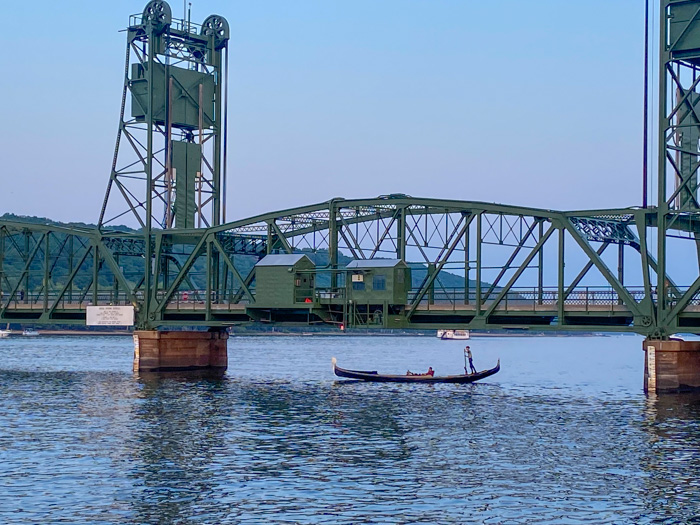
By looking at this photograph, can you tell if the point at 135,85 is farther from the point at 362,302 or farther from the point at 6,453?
the point at 6,453

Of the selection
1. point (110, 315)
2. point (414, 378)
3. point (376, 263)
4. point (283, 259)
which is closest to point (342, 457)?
point (376, 263)

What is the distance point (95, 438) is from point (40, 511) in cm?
1657

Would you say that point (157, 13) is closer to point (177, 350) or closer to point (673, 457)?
point (177, 350)

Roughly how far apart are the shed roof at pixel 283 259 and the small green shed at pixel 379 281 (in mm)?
4792

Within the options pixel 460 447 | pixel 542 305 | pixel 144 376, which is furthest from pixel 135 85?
pixel 460 447

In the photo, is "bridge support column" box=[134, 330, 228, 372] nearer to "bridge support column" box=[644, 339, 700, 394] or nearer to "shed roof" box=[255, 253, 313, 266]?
→ "shed roof" box=[255, 253, 313, 266]

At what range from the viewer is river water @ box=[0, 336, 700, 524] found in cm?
3334

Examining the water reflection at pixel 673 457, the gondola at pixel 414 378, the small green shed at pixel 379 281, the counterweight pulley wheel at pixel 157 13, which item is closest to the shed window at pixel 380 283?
the small green shed at pixel 379 281

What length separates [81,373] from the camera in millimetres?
99812

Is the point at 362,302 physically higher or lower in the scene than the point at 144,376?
higher

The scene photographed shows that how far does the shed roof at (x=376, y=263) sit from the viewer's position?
2798 inches

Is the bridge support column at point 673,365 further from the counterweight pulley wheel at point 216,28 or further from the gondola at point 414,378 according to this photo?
the counterweight pulley wheel at point 216,28

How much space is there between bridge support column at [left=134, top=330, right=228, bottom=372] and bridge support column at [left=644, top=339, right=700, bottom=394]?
39.7 m

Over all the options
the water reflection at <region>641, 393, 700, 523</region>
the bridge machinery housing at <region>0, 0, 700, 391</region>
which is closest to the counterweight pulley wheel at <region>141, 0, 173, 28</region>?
the bridge machinery housing at <region>0, 0, 700, 391</region>
